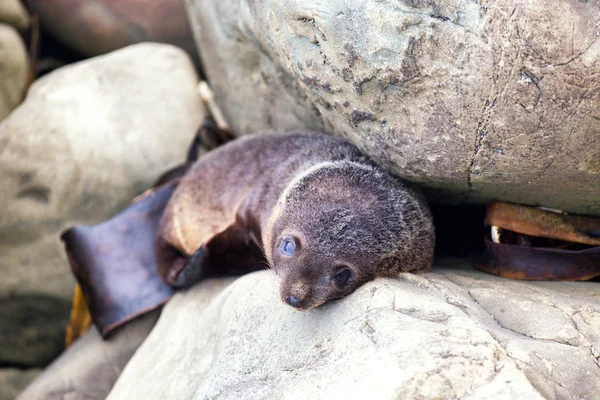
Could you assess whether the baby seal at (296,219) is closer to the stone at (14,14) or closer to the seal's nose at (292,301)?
the seal's nose at (292,301)

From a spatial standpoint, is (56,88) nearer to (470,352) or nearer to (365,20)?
(365,20)

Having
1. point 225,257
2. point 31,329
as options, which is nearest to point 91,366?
point 31,329

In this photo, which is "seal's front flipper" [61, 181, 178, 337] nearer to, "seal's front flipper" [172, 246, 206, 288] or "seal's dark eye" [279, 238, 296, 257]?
"seal's front flipper" [172, 246, 206, 288]

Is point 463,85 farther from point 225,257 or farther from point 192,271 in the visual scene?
point 192,271

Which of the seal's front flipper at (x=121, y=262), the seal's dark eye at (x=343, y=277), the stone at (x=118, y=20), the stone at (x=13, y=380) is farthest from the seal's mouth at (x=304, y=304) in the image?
the stone at (x=118, y=20)

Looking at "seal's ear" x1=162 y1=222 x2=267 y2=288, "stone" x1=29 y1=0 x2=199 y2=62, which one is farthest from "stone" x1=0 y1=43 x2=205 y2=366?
"seal's ear" x1=162 y1=222 x2=267 y2=288

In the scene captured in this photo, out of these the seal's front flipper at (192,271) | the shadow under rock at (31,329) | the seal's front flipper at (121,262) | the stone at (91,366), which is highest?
the seal's front flipper at (192,271)

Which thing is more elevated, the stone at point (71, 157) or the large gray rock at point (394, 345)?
the large gray rock at point (394, 345)
